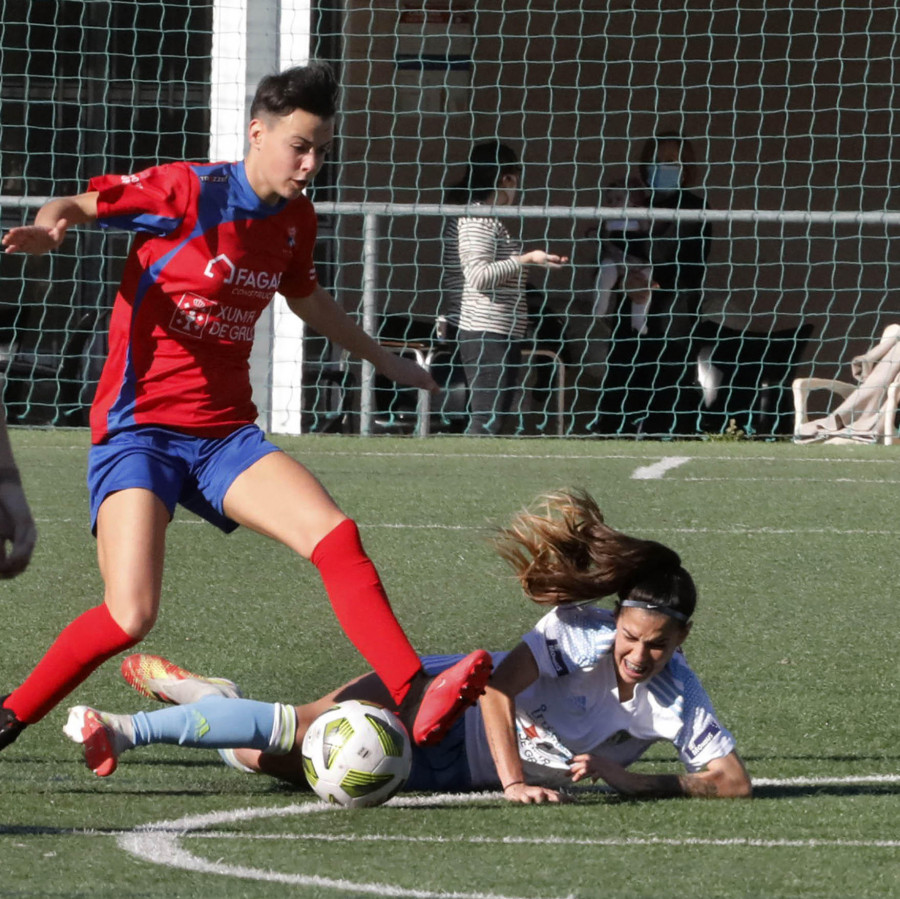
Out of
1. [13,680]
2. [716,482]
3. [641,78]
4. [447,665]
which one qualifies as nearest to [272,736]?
[447,665]

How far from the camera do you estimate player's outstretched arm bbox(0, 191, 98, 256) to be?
377 cm

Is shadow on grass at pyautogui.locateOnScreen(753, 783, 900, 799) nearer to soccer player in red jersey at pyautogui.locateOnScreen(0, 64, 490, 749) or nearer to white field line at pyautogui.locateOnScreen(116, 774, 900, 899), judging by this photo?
white field line at pyautogui.locateOnScreen(116, 774, 900, 899)

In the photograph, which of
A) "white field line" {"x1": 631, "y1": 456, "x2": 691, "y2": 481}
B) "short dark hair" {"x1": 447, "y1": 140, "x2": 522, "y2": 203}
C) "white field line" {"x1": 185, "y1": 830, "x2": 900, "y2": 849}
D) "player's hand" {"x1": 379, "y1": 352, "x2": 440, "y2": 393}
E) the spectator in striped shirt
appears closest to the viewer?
"white field line" {"x1": 185, "y1": 830, "x2": 900, "y2": 849}

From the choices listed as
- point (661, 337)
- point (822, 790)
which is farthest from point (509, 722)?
point (661, 337)

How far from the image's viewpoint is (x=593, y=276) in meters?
15.1

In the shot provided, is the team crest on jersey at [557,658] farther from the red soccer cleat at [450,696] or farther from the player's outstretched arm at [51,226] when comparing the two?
the player's outstretched arm at [51,226]

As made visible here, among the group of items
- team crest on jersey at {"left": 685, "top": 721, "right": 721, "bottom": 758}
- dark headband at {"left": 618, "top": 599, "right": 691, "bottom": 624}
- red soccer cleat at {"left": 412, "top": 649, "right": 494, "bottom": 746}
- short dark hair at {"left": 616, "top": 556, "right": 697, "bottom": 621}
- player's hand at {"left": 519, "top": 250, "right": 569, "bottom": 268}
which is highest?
player's hand at {"left": 519, "top": 250, "right": 569, "bottom": 268}

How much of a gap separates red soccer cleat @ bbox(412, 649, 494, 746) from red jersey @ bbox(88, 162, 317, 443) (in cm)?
85

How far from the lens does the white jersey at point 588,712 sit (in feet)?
12.6

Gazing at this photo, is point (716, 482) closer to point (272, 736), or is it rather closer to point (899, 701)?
point (899, 701)

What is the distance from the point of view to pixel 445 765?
4.02 meters

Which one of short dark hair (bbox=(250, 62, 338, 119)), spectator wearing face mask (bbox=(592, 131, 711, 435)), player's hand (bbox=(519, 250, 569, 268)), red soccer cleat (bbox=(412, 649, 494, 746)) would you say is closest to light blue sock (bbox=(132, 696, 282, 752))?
red soccer cleat (bbox=(412, 649, 494, 746))

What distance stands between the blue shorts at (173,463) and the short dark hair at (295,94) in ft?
2.36

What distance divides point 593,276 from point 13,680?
1060 centimetres
